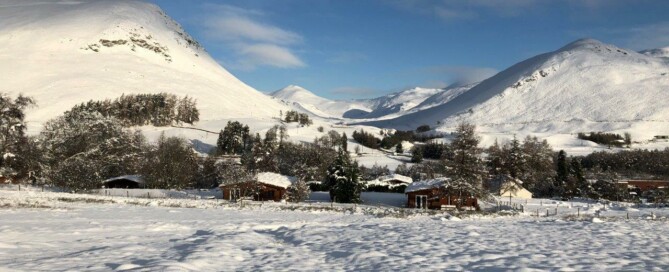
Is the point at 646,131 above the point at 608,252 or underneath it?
above

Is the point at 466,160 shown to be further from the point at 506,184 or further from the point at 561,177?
the point at 561,177

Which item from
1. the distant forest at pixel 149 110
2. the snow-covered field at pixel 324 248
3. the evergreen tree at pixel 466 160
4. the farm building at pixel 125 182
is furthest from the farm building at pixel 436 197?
the distant forest at pixel 149 110

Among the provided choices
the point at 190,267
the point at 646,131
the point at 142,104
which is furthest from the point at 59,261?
the point at 646,131

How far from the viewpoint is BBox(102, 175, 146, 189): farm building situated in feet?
232

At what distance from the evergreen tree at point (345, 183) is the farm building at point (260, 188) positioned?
233 inches

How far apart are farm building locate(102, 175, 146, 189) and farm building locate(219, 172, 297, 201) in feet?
65.7

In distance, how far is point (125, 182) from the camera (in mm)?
72438

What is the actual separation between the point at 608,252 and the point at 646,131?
7750 inches

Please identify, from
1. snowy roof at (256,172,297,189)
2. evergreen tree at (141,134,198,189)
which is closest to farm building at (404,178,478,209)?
snowy roof at (256,172,297,189)

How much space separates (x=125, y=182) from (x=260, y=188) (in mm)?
26983

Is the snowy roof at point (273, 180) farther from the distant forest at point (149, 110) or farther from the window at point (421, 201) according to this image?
the distant forest at point (149, 110)

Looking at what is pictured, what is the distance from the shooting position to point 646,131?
178500 millimetres

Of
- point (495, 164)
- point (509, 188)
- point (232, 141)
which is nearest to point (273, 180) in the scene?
point (509, 188)

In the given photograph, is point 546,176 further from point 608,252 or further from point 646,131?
point 646,131
